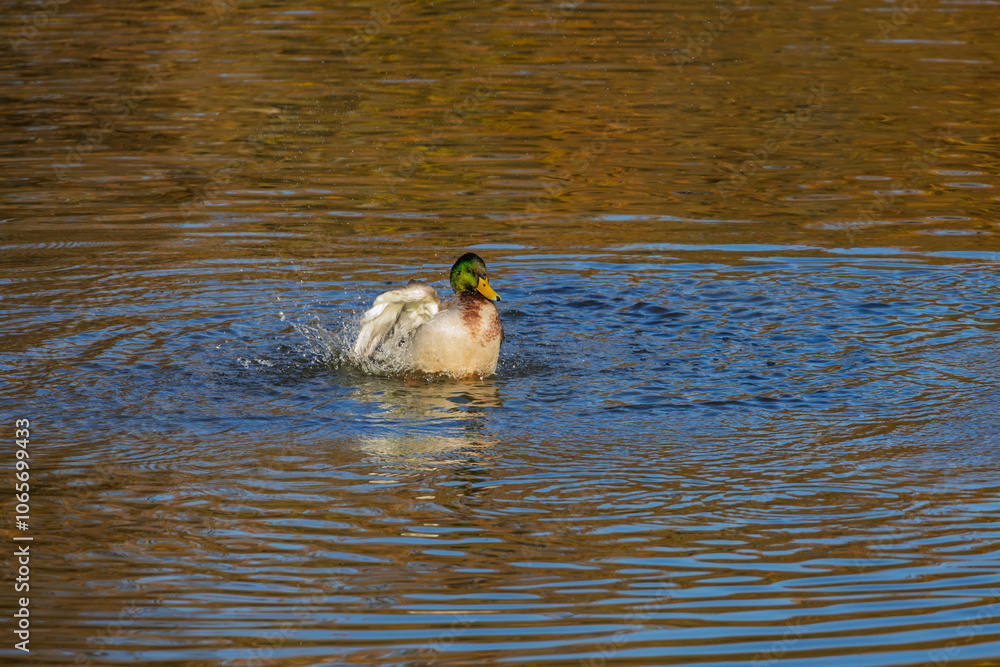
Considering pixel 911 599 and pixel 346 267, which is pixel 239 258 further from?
pixel 911 599

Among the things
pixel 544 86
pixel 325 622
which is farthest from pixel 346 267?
pixel 544 86

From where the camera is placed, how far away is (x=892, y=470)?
6605 millimetres

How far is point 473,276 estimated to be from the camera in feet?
27.2

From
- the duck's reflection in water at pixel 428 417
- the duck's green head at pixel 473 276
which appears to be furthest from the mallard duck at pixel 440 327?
the duck's reflection in water at pixel 428 417

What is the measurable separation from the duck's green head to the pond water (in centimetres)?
58

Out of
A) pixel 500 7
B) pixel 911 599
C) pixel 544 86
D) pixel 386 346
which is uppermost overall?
pixel 500 7

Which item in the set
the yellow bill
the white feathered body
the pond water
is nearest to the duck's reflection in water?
the pond water

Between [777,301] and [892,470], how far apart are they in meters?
3.01

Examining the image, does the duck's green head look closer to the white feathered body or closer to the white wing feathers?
the white feathered body

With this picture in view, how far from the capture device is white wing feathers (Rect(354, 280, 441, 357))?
8.41 m

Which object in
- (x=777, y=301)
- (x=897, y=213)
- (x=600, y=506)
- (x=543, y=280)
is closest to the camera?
(x=600, y=506)

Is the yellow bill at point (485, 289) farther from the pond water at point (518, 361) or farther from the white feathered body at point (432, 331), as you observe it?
the pond water at point (518, 361)

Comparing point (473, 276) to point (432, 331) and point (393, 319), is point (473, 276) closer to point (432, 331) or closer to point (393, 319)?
point (432, 331)

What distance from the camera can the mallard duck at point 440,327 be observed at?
8.10 m
